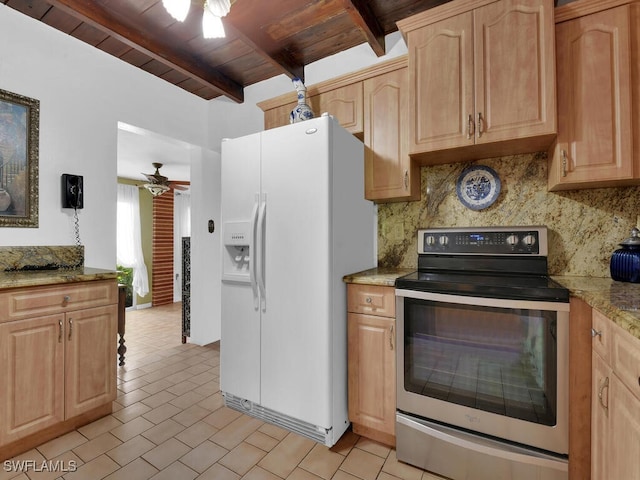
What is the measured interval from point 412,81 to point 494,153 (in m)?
0.67

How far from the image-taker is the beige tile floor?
1.54 metres

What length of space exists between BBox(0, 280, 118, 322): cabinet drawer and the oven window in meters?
1.89

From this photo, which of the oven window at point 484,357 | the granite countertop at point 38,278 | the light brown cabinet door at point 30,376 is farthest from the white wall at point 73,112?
the oven window at point 484,357

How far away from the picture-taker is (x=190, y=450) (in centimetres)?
171

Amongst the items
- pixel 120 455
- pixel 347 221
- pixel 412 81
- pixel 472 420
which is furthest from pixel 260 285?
pixel 412 81

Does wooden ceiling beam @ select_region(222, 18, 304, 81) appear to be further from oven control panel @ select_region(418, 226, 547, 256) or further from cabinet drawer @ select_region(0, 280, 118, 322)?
cabinet drawer @ select_region(0, 280, 118, 322)

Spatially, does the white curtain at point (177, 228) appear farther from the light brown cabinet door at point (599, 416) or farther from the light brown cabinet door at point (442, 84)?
the light brown cabinet door at point (599, 416)

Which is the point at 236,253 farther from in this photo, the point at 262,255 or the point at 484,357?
the point at 484,357

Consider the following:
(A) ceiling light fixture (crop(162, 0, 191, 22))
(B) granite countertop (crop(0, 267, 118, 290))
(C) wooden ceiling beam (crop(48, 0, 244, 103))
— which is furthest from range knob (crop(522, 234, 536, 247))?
(C) wooden ceiling beam (crop(48, 0, 244, 103))

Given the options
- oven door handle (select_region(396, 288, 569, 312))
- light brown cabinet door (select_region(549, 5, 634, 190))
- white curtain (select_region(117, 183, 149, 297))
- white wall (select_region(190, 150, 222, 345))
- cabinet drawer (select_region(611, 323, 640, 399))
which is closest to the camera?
cabinet drawer (select_region(611, 323, 640, 399))

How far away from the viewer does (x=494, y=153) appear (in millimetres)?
1904

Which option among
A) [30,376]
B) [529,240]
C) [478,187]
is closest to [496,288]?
[529,240]

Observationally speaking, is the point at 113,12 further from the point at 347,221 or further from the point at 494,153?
the point at 494,153

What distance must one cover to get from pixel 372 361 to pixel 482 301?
0.69 metres
